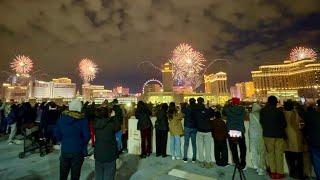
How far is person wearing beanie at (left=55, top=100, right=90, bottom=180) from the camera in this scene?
16.8 ft

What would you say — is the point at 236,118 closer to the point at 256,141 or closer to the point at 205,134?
the point at 256,141

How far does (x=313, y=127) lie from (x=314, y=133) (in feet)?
0.49

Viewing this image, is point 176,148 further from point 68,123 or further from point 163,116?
point 68,123

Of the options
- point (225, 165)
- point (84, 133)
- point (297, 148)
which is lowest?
point (225, 165)

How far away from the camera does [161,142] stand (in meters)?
9.35

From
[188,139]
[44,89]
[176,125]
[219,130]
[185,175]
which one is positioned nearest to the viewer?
[185,175]

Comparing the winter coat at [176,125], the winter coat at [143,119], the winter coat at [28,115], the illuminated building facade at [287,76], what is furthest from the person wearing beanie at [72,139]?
the illuminated building facade at [287,76]

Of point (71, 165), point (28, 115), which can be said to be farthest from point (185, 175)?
point (28, 115)

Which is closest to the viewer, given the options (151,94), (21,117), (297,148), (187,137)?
(297,148)

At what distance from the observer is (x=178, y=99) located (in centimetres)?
13375

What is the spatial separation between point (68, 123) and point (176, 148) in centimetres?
481

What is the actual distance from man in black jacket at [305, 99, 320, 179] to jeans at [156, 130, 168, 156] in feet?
15.7

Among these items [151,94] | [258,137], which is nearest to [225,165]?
[258,137]

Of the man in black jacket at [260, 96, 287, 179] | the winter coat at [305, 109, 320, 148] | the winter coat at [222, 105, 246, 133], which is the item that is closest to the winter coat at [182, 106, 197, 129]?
the winter coat at [222, 105, 246, 133]
